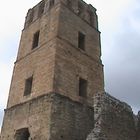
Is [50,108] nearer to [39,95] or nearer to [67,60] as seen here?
[39,95]

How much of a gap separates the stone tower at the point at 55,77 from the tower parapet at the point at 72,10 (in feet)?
0.28

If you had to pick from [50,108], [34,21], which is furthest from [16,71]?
[50,108]

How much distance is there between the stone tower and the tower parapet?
3.3 inches

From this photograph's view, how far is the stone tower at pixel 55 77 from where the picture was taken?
35.5 feet

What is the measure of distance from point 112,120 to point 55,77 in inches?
121

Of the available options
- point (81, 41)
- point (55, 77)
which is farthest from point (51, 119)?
point (81, 41)

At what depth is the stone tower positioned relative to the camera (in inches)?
426

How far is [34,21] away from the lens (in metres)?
15.5

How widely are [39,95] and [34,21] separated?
5716 mm

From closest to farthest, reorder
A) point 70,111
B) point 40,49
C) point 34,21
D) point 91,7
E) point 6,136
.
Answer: point 70,111, point 6,136, point 40,49, point 34,21, point 91,7

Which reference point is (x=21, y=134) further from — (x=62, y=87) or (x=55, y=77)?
(x=55, y=77)

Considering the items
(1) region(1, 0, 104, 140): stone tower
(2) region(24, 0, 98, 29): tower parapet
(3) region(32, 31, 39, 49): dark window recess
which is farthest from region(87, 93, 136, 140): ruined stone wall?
(2) region(24, 0, 98, 29): tower parapet

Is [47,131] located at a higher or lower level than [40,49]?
lower

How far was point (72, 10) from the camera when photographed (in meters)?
15.0
